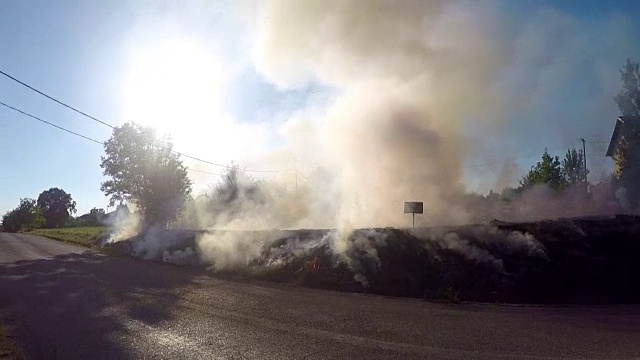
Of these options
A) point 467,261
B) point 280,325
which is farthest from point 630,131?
point 280,325

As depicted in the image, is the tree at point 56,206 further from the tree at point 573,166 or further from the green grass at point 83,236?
the tree at point 573,166

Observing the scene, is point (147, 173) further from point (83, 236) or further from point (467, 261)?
point (467, 261)

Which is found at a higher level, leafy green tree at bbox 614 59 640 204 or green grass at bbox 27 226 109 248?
leafy green tree at bbox 614 59 640 204

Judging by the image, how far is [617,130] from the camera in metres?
39.3

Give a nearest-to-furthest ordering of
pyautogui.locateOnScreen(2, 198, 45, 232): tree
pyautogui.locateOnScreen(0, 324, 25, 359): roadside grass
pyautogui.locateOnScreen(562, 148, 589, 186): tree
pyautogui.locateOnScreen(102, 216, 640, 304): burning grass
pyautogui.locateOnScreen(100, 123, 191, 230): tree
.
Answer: pyautogui.locateOnScreen(0, 324, 25, 359): roadside grass → pyautogui.locateOnScreen(102, 216, 640, 304): burning grass → pyautogui.locateOnScreen(100, 123, 191, 230): tree → pyautogui.locateOnScreen(562, 148, 589, 186): tree → pyautogui.locateOnScreen(2, 198, 45, 232): tree

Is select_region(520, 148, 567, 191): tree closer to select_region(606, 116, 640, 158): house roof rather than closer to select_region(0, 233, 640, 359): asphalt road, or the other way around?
select_region(606, 116, 640, 158): house roof

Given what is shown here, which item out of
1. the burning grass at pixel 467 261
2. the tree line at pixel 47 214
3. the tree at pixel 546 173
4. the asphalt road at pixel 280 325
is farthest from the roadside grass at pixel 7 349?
the tree line at pixel 47 214

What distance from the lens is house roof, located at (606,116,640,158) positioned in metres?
32.7

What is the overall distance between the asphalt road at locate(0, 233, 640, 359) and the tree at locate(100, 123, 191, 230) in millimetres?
24107

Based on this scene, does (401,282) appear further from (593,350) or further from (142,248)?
(142,248)

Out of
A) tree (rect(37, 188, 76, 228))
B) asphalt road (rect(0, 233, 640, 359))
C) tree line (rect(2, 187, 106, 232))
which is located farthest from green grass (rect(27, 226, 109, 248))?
tree (rect(37, 188, 76, 228))

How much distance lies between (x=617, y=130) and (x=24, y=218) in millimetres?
123558

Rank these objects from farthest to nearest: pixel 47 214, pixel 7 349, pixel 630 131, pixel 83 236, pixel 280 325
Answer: pixel 47 214 → pixel 83 236 → pixel 630 131 → pixel 280 325 → pixel 7 349

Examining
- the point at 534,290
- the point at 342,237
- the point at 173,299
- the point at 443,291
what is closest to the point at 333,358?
the point at 173,299
